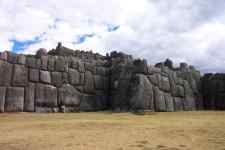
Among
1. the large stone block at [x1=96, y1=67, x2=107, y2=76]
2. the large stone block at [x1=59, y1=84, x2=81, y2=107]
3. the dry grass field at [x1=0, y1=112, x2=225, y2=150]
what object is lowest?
the dry grass field at [x1=0, y1=112, x2=225, y2=150]

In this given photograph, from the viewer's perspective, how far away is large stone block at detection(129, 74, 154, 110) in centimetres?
1664

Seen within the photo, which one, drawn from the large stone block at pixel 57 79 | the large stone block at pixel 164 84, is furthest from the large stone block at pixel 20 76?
the large stone block at pixel 164 84

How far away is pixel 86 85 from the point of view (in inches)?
698

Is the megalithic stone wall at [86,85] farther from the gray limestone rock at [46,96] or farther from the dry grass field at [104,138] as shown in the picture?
the dry grass field at [104,138]

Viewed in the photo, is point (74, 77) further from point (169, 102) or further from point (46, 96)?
point (169, 102)

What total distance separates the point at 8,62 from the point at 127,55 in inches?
365

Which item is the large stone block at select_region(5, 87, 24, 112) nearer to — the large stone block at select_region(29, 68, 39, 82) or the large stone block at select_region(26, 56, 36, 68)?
the large stone block at select_region(29, 68, 39, 82)

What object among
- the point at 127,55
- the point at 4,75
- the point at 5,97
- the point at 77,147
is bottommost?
the point at 77,147

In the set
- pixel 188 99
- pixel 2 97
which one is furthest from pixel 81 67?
pixel 188 99

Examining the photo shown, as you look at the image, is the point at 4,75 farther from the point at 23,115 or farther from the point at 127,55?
the point at 127,55

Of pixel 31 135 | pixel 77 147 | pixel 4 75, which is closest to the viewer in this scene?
pixel 77 147

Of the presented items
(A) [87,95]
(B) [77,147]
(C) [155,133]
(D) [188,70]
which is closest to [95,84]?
(A) [87,95]

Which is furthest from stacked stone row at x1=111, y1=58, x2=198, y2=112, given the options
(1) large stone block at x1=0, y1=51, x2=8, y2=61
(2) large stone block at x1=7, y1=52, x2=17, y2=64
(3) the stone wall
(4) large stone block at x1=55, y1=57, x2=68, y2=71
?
(1) large stone block at x1=0, y1=51, x2=8, y2=61

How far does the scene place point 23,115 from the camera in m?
13.5
